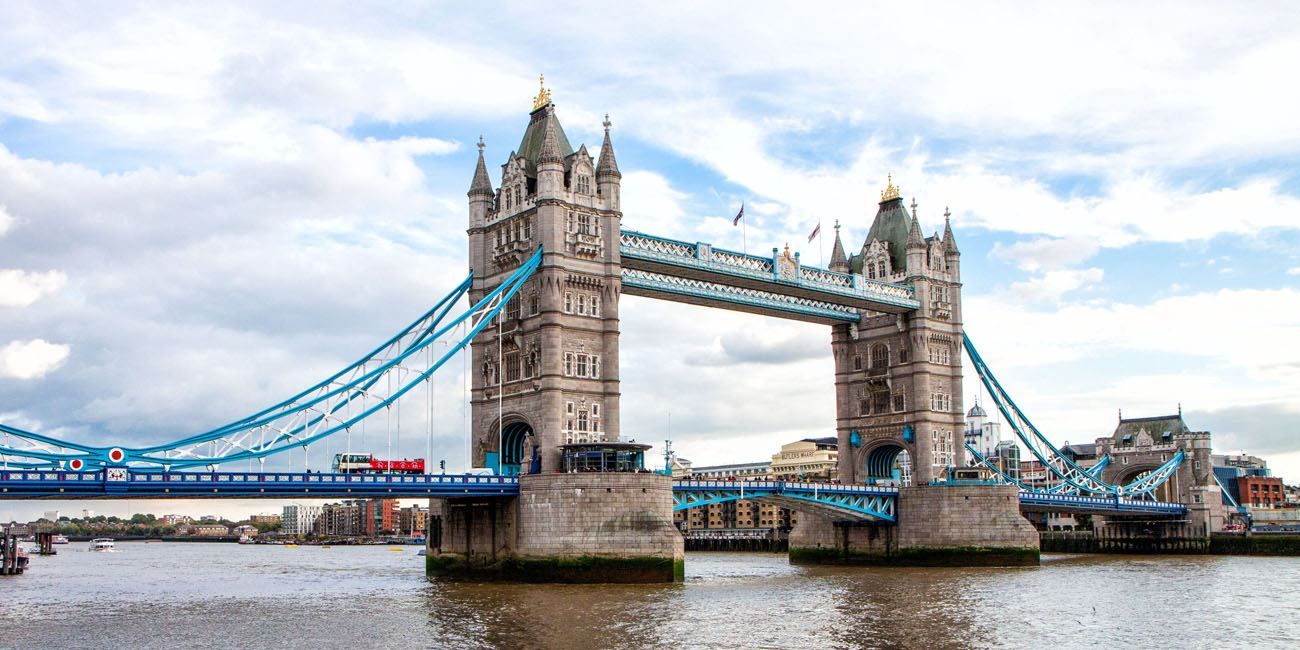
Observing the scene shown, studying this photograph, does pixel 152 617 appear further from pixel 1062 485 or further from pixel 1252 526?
pixel 1252 526

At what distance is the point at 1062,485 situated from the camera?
101m

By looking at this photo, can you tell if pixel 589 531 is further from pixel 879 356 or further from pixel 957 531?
pixel 879 356

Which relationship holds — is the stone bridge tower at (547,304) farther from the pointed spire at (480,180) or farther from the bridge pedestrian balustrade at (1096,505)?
the bridge pedestrian balustrade at (1096,505)

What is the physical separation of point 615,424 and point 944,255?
121ft

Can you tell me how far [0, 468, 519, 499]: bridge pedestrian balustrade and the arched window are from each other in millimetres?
38397

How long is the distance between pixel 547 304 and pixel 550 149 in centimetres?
913

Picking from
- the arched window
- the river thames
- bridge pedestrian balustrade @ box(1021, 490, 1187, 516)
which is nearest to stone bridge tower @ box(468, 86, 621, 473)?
the river thames

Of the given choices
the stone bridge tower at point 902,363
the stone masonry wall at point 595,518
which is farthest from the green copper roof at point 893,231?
the stone masonry wall at point 595,518

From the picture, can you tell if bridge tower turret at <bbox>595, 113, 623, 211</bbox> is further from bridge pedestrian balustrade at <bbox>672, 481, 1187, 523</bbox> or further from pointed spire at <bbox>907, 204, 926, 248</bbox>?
pointed spire at <bbox>907, 204, 926, 248</bbox>

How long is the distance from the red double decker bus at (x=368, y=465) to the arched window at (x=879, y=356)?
41900 millimetres

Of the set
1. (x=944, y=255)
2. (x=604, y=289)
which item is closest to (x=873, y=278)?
(x=944, y=255)

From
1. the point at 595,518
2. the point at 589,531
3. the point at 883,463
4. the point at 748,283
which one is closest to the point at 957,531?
the point at 883,463

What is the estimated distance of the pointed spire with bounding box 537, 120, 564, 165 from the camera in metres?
71.2

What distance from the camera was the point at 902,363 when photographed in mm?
93250
